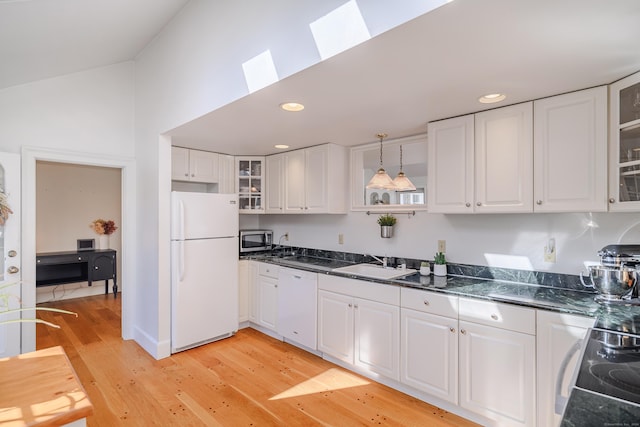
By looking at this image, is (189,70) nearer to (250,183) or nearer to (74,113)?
(74,113)

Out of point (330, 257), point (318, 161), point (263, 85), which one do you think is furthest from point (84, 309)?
point (263, 85)

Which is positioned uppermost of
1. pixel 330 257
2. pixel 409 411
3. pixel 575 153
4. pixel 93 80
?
pixel 93 80

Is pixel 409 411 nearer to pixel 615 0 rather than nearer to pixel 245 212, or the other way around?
pixel 615 0

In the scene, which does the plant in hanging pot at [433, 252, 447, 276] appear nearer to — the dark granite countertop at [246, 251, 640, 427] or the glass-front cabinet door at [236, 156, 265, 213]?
the dark granite countertop at [246, 251, 640, 427]

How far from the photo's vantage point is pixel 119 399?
8.43ft

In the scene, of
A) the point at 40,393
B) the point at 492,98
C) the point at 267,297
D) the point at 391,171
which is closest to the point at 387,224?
the point at 391,171

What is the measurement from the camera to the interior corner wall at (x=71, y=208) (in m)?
5.28

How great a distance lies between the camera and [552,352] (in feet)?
6.31

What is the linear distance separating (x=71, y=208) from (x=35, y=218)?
2456 millimetres

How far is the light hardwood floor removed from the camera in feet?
7.65

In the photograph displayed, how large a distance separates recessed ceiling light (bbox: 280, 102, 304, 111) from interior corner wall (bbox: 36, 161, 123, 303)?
445 centimetres

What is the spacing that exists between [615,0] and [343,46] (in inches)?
41.3

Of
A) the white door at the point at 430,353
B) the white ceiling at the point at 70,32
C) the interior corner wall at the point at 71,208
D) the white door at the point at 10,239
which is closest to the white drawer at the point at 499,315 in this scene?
the white door at the point at 430,353

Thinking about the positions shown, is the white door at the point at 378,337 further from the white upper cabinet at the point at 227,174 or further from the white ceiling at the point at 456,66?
the white upper cabinet at the point at 227,174
